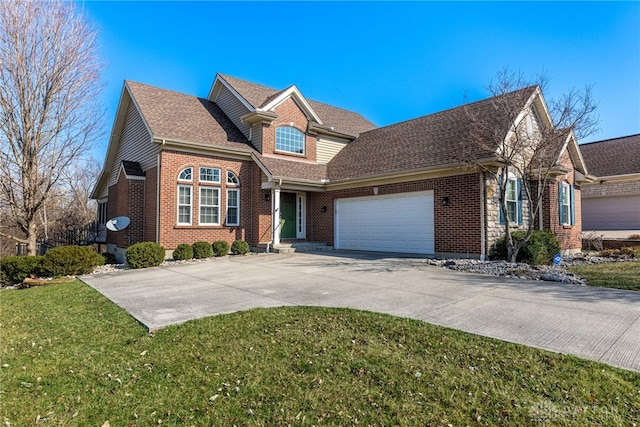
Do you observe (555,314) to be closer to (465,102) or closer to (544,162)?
(544,162)

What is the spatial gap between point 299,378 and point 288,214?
13516 mm

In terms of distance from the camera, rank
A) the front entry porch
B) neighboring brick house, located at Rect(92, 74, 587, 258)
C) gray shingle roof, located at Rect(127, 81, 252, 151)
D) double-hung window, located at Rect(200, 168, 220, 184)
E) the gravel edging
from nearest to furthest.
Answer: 1. the gravel edging
2. neighboring brick house, located at Rect(92, 74, 587, 258)
3. gray shingle roof, located at Rect(127, 81, 252, 151)
4. double-hung window, located at Rect(200, 168, 220, 184)
5. the front entry porch

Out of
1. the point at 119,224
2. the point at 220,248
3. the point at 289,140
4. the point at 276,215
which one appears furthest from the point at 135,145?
the point at 276,215

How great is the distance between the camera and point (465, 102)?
14945 millimetres

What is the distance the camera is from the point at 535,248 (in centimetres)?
1161

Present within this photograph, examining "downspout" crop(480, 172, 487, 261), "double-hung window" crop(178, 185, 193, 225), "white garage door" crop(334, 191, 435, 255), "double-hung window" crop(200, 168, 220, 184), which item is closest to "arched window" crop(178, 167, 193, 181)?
"double-hung window" crop(178, 185, 193, 225)

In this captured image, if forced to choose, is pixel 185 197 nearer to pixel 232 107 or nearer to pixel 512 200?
pixel 232 107

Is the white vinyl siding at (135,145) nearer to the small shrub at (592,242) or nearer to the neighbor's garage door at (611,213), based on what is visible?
the small shrub at (592,242)

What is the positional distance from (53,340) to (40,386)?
150cm

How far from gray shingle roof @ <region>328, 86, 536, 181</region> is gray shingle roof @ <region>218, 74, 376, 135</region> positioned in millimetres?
2006

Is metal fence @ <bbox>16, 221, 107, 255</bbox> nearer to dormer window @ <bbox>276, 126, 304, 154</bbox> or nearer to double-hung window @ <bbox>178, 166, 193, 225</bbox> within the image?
double-hung window @ <bbox>178, 166, 193, 225</bbox>

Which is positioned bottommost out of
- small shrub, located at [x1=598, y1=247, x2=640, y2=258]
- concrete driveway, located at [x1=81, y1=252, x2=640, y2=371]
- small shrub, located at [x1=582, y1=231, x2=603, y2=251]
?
concrete driveway, located at [x1=81, y1=252, x2=640, y2=371]

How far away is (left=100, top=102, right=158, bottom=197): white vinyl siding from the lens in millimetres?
15039

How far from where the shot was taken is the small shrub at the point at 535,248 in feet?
37.9
